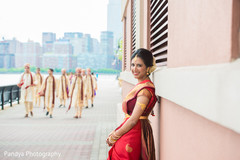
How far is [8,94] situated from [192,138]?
13.5m

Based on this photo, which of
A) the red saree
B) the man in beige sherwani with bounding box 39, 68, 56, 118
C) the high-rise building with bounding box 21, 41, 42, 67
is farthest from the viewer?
the high-rise building with bounding box 21, 41, 42, 67

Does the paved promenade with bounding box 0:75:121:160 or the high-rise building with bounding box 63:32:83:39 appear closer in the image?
the paved promenade with bounding box 0:75:121:160

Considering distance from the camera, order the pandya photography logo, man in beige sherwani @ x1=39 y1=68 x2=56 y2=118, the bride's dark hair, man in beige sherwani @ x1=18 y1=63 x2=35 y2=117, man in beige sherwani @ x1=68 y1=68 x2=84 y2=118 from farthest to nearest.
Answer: man in beige sherwani @ x1=39 y1=68 x2=56 y2=118, man in beige sherwani @ x1=68 y1=68 x2=84 y2=118, man in beige sherwani @ x1=18 y1=63 x2=35 y2=117, the pandya photography logo, the bride's dark hair

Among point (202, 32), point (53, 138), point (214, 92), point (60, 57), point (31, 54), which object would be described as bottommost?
point (53, 138)

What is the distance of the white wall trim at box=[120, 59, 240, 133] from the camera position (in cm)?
111

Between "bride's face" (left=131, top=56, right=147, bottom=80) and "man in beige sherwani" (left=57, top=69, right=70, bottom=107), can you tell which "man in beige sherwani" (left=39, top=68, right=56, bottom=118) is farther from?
"bride's face" (left=131, top=56, right=147, bottom=80)

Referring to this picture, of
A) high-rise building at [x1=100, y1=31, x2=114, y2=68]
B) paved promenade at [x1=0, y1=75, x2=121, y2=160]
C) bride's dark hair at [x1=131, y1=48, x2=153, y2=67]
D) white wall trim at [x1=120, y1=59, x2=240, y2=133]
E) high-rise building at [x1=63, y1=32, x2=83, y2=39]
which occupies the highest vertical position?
high-rise building at [x1=63, y1=32, x2=83, y2=39]

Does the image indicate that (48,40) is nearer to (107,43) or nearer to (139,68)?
(107,43)

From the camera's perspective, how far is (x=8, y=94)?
13734 mm

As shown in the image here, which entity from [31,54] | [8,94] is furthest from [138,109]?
[31,54]

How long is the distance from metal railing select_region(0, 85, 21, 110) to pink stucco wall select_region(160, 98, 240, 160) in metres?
11.4

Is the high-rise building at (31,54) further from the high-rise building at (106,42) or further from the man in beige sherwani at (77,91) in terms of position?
the man in beige sherwani at (77,91)

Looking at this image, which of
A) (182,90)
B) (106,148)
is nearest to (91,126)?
(106,148)

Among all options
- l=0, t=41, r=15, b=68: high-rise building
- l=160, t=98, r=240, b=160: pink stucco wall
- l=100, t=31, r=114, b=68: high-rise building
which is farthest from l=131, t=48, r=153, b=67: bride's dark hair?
l=100, t=31, r=114, b=68: high-rise building
